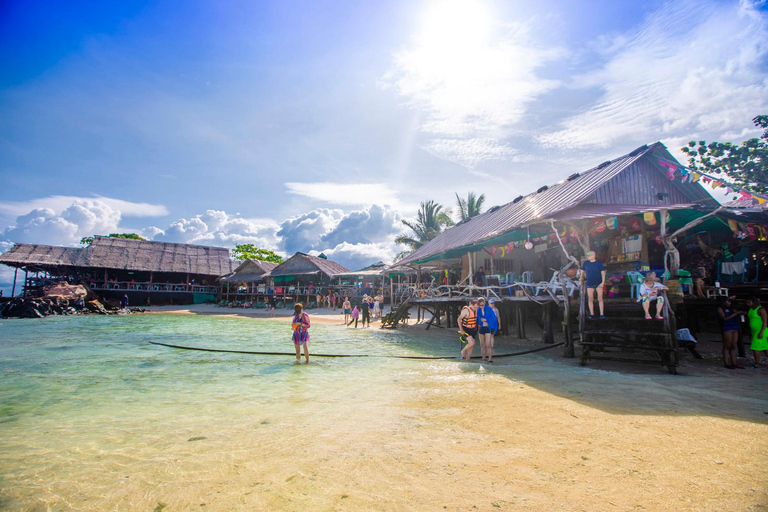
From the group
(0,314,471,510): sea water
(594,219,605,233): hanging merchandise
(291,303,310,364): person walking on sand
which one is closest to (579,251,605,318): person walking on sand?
(594,219,605,233): hanging merchandise

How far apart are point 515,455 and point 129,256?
4391 cm

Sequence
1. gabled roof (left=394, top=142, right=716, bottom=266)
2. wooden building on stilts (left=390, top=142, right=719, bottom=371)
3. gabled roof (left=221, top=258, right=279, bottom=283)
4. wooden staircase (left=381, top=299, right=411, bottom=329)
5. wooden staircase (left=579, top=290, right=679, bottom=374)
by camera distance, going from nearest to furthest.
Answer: wooden staircase (left=579, top=290, right=679, bottom=374) → wooden building on stilts (left=390, top=142, right=719, bottom=371) → gabled roof (left=394, top=142, right=716, bottom=266) → wooden staircase (left=381, top=299, right=411, bottom=329) → gabled roof (left=221, top=258, right=279, bottom=283)

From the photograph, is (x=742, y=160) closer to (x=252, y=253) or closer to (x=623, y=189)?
(x=623, y=189)

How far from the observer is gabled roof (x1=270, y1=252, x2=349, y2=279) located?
114ft

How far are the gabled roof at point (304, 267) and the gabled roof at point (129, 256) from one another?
11488mm

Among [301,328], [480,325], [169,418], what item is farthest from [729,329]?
[169,418]

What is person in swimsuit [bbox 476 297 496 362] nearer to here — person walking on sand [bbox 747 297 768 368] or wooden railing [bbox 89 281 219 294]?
person walking on sand [bbox 747 297 768 368]

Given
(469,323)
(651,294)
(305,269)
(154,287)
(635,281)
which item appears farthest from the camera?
(154,287)

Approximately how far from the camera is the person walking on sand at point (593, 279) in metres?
8.65

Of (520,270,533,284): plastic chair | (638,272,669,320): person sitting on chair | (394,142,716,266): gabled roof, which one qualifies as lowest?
(638,272,669,320): person sitting on chair

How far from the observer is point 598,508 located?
9.63ft

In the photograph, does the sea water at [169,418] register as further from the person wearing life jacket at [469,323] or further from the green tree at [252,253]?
the green tree at [252,253]

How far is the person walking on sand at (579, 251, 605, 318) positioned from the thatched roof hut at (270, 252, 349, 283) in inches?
1044

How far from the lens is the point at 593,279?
875cm
